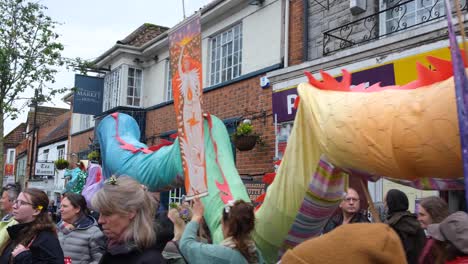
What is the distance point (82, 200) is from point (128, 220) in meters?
1.97

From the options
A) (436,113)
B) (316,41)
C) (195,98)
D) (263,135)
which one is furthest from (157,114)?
(436,113)

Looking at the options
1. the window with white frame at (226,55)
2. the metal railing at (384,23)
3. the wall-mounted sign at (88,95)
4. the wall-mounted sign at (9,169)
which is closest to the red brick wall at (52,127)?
the wall-mounted sign at (88,95)

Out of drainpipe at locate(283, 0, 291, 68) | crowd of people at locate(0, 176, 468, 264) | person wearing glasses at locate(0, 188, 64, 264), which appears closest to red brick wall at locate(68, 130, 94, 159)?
drainpipe at locate(283, 0, 291, 68)

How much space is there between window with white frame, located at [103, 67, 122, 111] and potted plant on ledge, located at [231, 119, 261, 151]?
696 centimetres

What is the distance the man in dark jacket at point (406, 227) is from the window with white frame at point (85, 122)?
16783mm

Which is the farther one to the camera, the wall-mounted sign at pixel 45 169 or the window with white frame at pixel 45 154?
the window with white frame at pixel 45 154

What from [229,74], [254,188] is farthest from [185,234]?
[229,74]

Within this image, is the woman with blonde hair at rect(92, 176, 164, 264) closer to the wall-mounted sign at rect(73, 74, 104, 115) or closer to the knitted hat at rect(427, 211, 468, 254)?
the knitted hat at rect(427, 211, 468, 254)

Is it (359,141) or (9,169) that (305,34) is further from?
(9,169)

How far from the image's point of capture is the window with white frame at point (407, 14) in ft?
21.7

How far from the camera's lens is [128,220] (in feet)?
7.98

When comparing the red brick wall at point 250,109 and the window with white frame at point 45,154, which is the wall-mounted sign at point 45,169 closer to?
the window with white frame at point 45,154

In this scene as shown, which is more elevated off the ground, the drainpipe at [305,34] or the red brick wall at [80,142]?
the drainpipe at [305,34]

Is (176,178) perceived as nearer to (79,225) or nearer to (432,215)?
(79,225)
